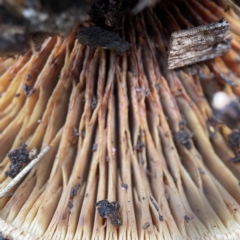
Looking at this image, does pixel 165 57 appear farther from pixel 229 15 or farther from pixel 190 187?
pixel 190 187

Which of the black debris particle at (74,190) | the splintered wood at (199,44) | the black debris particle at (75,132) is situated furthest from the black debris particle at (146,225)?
the splintered wood at (199,44)

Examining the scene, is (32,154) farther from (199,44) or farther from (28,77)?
(199,44)

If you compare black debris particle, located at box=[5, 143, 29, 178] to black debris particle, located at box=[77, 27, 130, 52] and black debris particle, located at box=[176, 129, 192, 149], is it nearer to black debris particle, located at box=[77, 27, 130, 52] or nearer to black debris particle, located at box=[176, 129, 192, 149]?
black debris particle, located at box=[77, 27, 130, 52]

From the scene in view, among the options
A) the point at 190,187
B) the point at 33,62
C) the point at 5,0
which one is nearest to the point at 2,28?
the point at 5,0

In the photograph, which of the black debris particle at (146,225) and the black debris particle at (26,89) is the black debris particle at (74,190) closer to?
the black debris particle at (146,225)

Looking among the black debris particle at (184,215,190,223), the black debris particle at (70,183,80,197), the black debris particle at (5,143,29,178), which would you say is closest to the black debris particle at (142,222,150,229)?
the black debris particle at (184,215,190,223)
